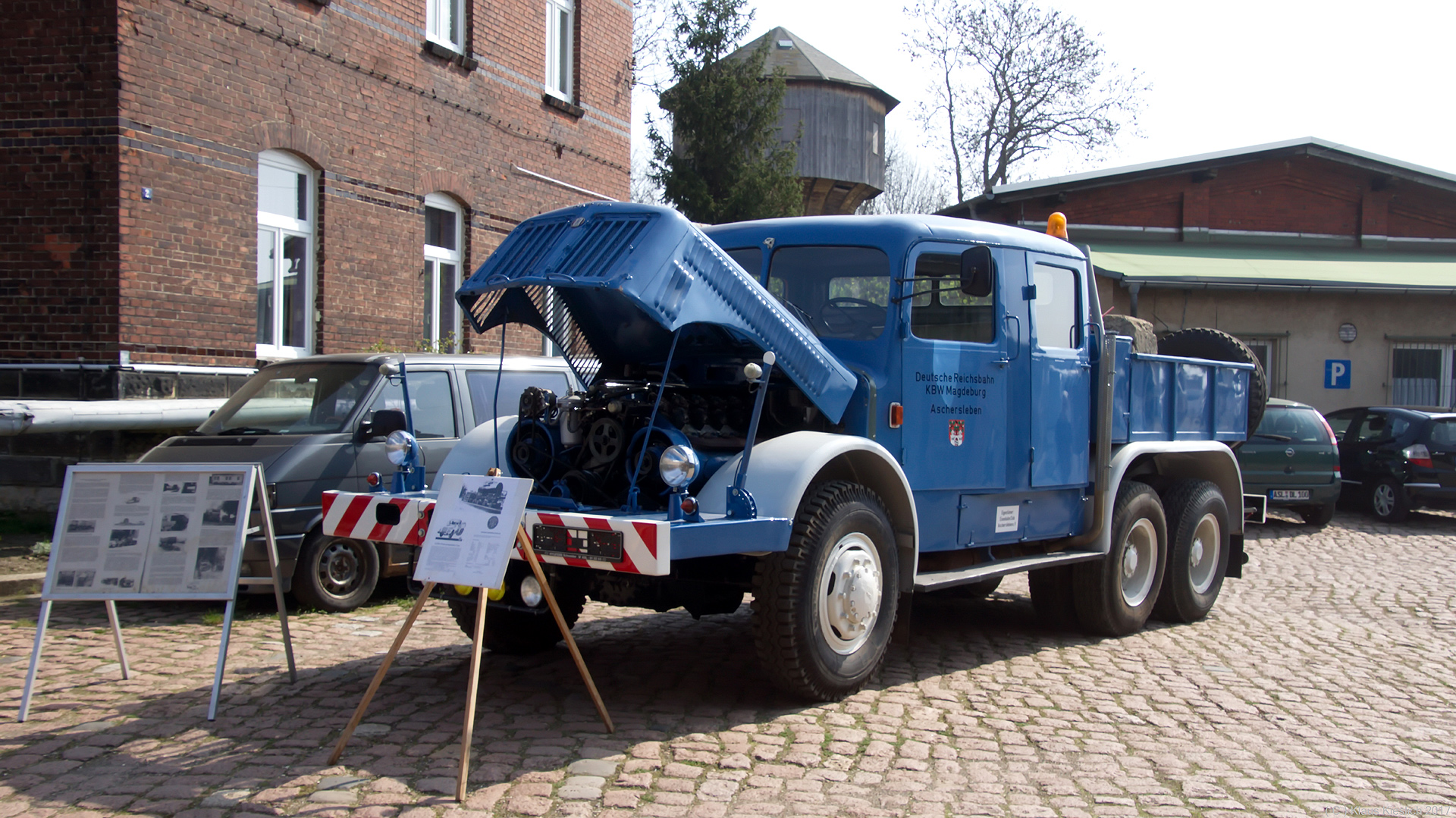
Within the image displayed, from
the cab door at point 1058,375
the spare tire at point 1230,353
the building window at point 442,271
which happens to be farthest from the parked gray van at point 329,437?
the building window at point 442,271

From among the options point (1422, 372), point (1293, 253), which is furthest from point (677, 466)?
point (1293, 253)

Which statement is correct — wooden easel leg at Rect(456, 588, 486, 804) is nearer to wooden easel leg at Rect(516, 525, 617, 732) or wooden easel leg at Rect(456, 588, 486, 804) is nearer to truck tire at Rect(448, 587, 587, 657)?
wooden easel leg at Rect(516, 525, 617, 732)

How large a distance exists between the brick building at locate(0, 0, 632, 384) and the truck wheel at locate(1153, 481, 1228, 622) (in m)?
8.45

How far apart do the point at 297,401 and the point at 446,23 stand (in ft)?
27.2

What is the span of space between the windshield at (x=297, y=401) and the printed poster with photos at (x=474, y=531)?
133 inches

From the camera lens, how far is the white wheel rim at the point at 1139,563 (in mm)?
7836

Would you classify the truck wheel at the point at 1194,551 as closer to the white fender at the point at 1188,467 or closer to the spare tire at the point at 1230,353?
the white fender at the point at 1188,467

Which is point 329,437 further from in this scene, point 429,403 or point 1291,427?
point 1291,427

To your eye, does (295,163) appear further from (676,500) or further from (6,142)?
(676,500)

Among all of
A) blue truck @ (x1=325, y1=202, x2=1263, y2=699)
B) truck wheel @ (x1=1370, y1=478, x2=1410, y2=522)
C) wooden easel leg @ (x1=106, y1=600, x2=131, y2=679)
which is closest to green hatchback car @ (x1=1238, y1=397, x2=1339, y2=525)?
truck wheel @ (x1=1370, y1=478, x2=1410, y2=522)

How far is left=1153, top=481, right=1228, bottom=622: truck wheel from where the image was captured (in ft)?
26.9

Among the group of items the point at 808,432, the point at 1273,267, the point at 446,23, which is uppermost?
the point at 446,23

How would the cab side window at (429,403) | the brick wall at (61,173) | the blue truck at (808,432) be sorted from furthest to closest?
the brick wall at (61,173) < the cab side window at (429,403) < the blue truck at (808,432)

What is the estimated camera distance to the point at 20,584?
8094mm
